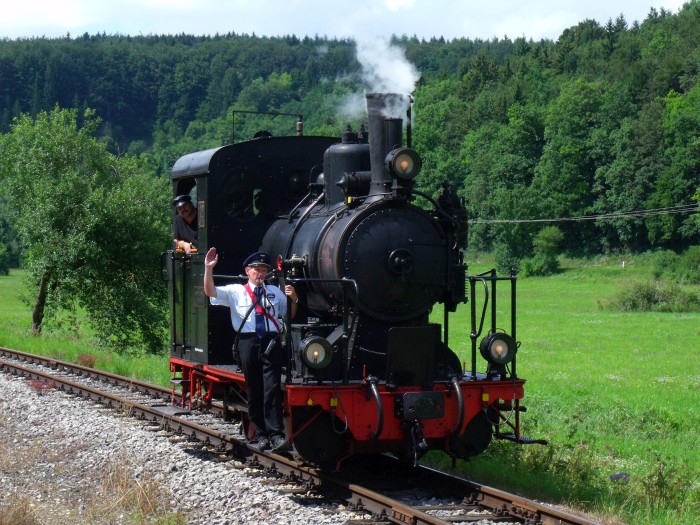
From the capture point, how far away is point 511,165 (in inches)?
3312

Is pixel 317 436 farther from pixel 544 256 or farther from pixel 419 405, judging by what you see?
pixel 544 256

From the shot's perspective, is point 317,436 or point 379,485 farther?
point 379,485

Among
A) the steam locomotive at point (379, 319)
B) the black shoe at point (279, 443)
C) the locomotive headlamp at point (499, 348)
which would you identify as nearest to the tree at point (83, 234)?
the steam locomotive at point (379, 319)

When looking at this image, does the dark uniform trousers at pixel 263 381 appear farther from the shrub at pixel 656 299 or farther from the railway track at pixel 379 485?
the shrub at pixel 656 299

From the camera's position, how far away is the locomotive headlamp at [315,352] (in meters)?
8.02

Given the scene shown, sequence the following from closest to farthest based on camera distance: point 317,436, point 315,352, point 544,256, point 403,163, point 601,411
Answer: point 315,352
point 317,436
point 403,163
point 601,411
point 544,256

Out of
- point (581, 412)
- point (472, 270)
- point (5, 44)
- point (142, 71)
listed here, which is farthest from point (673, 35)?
point (5, 44)

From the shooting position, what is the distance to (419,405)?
8.19 metres

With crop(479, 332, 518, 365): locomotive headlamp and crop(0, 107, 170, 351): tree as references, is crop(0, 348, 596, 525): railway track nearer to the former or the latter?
crop(479, 332, 518, 365): locomotive headlamp

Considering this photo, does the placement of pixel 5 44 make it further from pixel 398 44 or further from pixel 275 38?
pixel 398 44

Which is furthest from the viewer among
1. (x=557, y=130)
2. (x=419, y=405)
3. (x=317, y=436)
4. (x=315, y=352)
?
(x=557, y=130)

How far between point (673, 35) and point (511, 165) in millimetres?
32551

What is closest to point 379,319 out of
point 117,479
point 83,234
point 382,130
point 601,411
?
point 382,130

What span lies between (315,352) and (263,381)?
2.19 ft
